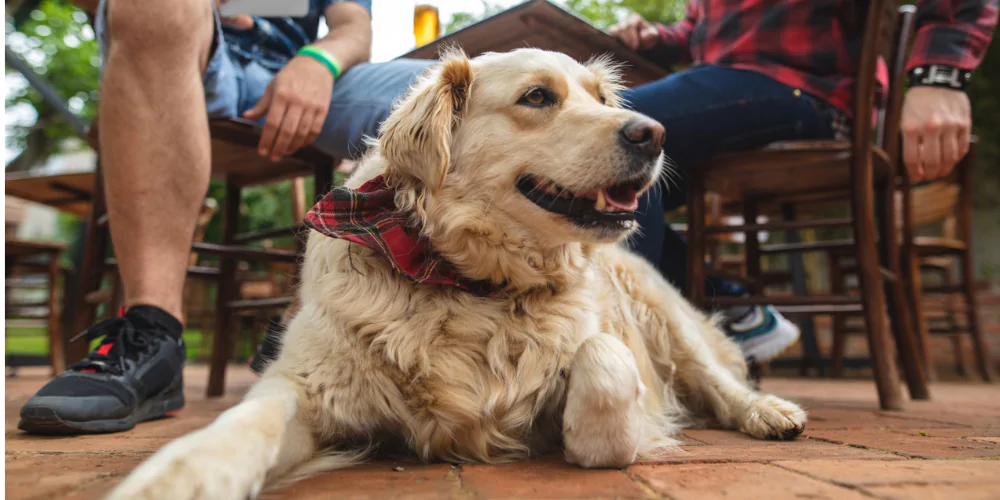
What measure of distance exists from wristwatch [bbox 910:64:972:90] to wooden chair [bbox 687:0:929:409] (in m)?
0.17

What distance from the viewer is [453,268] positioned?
1413 millimetres

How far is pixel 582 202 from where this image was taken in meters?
1.43

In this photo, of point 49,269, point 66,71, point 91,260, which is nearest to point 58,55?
point 66,71

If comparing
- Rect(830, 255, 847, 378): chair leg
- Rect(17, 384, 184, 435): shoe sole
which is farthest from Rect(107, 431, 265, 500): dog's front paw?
Rect(830, 255, 847, 378): chair leg

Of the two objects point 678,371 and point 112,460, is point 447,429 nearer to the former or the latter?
point 112,460

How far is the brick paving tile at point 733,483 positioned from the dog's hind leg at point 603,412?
59 mm

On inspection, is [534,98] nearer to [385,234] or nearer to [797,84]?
[385,234]

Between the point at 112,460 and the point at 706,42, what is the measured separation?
2553 millimetres

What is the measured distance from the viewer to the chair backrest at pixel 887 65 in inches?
92.7

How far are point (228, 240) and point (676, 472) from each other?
8.20 feet

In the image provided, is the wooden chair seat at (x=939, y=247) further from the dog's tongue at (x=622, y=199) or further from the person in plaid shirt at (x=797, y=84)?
the dog's tongue at (x=622, y=199)

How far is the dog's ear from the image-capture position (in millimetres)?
1424

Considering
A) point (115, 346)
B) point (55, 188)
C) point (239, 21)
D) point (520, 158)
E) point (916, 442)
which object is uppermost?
point (239, 21)

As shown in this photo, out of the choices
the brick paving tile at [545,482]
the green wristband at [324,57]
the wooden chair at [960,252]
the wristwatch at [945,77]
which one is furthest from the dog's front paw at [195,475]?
the wooden chair at [960,252]
